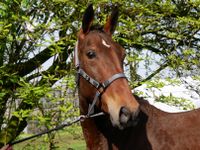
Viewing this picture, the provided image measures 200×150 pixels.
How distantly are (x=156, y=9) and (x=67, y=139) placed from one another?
2178 mm

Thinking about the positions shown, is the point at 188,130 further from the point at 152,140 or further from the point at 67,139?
the point at 67,139

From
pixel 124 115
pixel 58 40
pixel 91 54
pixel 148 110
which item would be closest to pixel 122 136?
pixel 148 110

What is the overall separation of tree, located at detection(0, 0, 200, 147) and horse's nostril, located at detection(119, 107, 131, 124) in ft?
6.12

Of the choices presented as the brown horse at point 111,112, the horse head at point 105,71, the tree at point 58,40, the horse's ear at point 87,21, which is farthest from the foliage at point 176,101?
the horse's ear at point 87,21

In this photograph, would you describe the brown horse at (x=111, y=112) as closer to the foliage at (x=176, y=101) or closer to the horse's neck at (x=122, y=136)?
the horse's neck at (x=122, y=136)

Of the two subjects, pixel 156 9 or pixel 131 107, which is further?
pixel 156 9

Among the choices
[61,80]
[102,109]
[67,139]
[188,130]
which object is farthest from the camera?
[67,139]

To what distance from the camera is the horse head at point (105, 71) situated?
2.94m

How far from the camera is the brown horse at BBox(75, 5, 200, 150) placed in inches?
123

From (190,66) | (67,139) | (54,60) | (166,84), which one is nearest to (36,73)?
(54,60)

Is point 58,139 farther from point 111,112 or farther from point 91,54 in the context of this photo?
point 111,112

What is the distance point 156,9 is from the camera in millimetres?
5746

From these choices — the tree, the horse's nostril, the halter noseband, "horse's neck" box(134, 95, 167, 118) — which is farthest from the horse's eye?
the tree

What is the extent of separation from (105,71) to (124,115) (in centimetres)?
40
